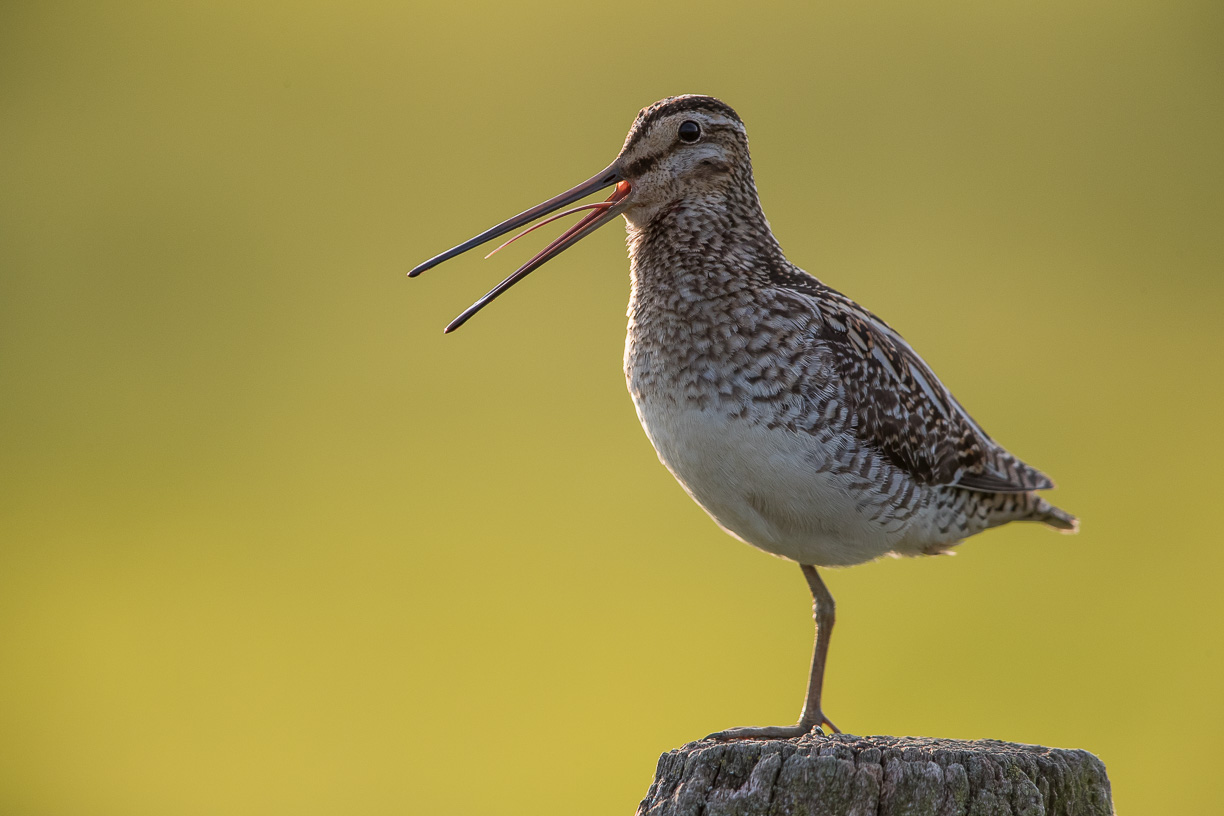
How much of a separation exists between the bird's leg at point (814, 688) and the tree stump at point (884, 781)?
0.80m

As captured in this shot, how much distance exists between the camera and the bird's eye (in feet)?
14.6

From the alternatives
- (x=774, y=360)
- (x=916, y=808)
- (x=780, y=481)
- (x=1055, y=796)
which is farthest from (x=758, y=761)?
(x=774, y=360)

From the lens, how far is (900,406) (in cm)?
441

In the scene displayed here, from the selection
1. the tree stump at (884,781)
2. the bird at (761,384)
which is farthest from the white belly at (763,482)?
the tree stump at (884,781)

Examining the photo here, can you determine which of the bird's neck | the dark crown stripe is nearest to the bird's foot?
the bird's neck

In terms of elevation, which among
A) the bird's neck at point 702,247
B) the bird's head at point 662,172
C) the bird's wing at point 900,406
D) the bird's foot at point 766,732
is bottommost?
the bird's foot at point 766,732

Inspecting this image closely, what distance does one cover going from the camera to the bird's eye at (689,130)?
4441mm

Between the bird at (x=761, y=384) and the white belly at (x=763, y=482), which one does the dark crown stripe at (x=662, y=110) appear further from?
the white belly at (x=763, y=482)

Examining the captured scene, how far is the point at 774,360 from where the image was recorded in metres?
4.15

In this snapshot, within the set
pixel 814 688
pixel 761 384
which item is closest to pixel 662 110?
pixel 761 384

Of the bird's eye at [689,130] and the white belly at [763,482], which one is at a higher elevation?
the bird's eye at [689,130]

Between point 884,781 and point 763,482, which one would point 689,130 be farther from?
point 884,781

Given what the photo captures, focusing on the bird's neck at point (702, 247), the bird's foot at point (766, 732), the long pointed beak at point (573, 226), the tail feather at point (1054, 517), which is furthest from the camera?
the tail feather at point (1054, 517)

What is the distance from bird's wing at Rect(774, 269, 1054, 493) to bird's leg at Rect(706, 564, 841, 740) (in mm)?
685
